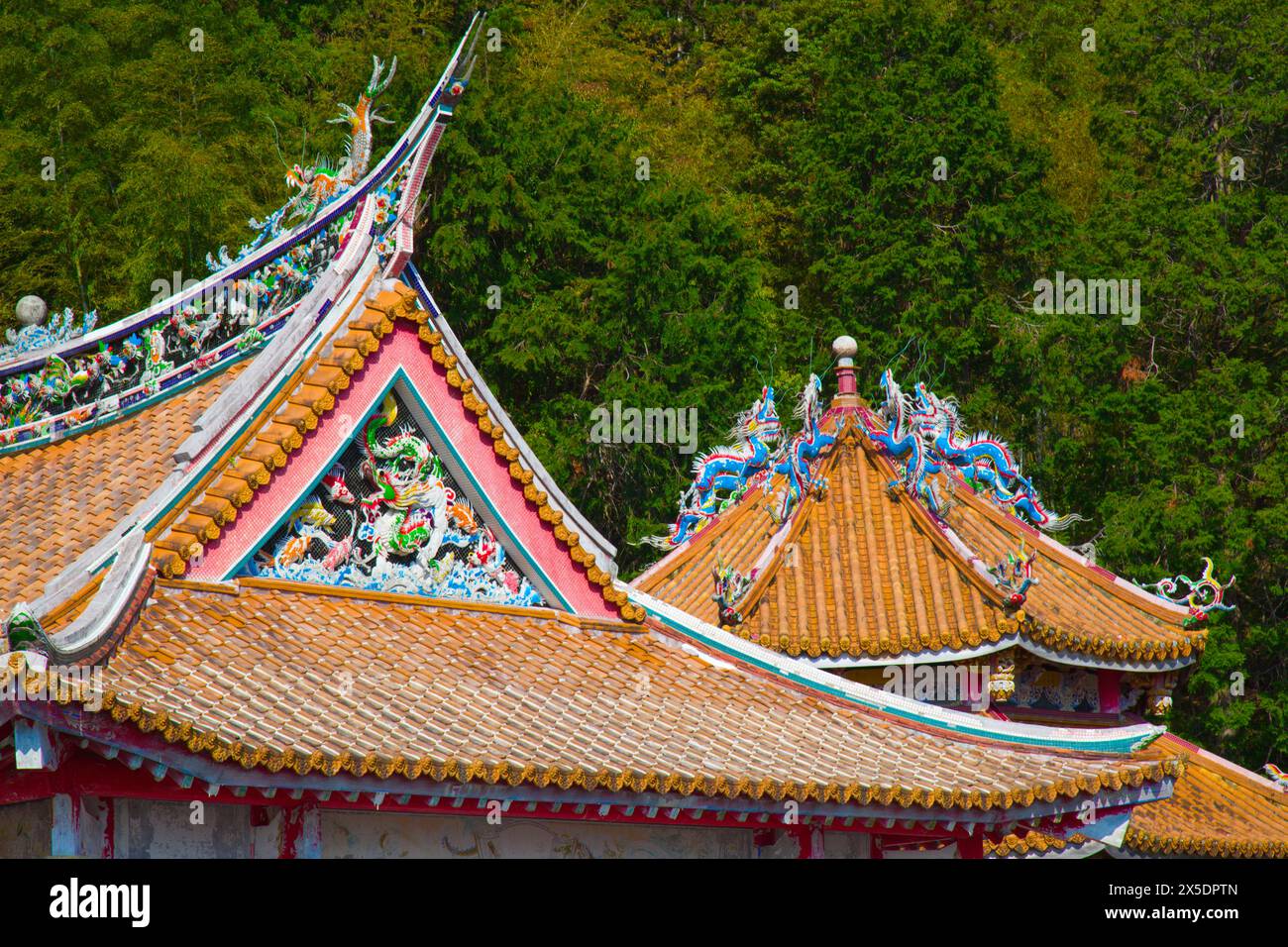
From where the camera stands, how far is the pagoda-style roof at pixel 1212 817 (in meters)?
18.2

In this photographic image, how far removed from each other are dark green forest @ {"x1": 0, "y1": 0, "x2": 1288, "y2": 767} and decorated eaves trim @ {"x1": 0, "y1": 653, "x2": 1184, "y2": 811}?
17.8 m

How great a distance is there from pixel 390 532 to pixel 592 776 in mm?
2507

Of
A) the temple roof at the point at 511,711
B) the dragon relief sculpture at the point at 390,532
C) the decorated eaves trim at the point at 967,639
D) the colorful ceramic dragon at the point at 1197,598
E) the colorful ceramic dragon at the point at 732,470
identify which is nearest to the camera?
the temple roof at the point at 511,711

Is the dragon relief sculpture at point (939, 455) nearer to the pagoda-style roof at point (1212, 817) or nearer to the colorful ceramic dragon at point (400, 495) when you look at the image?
→ the pagoda-style roof at point (1212, 817)

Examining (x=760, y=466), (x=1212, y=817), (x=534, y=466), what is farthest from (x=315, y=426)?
(x=1212, y=817)

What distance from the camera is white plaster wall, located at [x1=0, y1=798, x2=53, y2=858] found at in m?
8.81

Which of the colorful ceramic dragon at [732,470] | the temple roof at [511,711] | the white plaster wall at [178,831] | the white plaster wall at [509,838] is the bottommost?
the white plaster wall at [509,838]

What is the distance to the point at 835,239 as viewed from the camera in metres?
35.3

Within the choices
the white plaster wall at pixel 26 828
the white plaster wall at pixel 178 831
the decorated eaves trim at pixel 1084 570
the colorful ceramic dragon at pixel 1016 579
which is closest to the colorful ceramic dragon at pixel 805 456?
the decorated eaves trim at pixel 1084 570

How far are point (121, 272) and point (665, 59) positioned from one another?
1971 cm

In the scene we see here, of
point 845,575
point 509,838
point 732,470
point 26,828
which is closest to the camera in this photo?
point 26,828

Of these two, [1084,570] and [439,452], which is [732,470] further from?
[439,452]

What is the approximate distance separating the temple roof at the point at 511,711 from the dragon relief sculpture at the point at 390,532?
142mm

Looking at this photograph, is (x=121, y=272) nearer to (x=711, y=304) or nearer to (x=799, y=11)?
(x=711, y=304)
